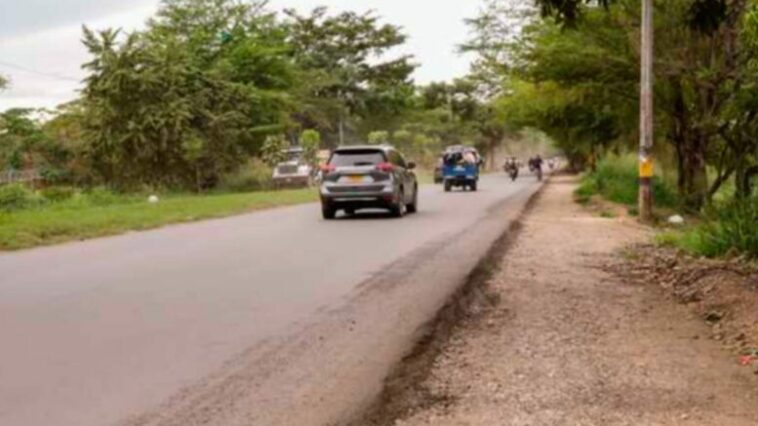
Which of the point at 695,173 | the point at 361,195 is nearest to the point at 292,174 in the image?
the point at 361,195

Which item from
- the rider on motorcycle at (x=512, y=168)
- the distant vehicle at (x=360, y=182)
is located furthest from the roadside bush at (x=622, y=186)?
the rider on motorcycle at (x=512, y=168)

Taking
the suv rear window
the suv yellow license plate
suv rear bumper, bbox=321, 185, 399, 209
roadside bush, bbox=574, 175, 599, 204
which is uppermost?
the suv rear window

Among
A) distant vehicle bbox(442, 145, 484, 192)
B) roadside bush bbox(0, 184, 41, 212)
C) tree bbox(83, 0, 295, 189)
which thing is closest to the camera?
roadside bush bbox(0, 184, 41, 212)

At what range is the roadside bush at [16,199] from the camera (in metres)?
28.4

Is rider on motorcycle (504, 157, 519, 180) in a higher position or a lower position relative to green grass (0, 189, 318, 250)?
lower

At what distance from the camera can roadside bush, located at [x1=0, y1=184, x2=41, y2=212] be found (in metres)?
28.4

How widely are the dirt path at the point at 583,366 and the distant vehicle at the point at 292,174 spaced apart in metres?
34.4

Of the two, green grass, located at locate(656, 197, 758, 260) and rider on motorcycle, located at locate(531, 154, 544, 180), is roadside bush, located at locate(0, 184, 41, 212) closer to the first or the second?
green grass, located at locate(656, 197, 758, 260)

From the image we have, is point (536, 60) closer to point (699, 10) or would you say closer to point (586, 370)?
point (699, 10)

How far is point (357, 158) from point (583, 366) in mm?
15980

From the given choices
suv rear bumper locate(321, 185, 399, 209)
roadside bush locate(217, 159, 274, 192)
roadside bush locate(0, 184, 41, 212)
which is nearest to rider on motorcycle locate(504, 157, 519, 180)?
roadside bush locate(217, 159, 274, 192)

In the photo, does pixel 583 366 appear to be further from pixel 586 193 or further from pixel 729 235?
pixel 586 193

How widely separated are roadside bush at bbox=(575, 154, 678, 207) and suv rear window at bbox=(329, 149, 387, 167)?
8.51 metres

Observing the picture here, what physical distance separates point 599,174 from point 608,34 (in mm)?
14248
